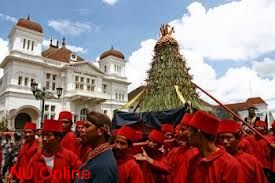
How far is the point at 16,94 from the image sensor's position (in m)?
34.5

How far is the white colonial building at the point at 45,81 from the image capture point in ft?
114

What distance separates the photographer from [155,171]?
152 inches

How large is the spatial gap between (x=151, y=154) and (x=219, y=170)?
6.69 ft

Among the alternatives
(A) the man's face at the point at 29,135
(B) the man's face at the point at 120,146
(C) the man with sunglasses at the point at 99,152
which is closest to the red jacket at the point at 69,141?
(A) the man's face at the point at 29,135

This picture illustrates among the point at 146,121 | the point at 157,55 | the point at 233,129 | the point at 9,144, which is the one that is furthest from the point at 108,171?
the point at 9,144

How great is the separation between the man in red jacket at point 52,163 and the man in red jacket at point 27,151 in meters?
1.13

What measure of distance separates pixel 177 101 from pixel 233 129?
5.00 m

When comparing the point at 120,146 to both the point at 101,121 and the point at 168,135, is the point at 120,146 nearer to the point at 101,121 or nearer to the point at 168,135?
the point at 101,121

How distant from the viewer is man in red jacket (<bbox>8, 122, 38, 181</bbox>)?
5.02 m

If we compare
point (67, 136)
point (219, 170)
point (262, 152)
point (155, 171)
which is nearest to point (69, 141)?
point (67, 136)

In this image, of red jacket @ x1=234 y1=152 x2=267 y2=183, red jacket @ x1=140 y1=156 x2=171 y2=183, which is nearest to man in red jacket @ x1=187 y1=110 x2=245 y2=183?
red jacket @ x1=234 y1=152 x2=267 y2=183

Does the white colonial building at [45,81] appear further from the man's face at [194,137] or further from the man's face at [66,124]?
the man's face at [194,137]

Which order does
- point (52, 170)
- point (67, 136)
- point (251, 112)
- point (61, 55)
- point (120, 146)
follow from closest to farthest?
point (120, 146) < point (52, 170) < point (67, 136) < point (251, 112) < point (61, 55)

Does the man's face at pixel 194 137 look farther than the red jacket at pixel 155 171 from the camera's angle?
No
